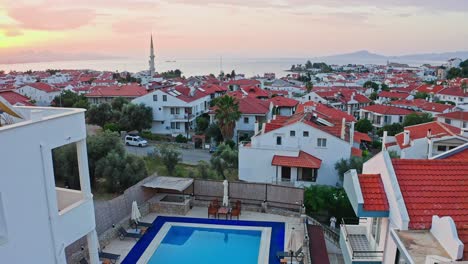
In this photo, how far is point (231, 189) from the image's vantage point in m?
21.0

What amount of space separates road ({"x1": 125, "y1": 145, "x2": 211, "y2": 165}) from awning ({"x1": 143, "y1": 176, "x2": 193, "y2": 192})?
14.9 m

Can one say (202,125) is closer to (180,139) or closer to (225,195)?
(180,139)

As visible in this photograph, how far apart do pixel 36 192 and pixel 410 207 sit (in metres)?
8.66

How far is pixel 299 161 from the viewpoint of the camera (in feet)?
88.1

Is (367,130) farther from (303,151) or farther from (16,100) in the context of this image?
(16,100)

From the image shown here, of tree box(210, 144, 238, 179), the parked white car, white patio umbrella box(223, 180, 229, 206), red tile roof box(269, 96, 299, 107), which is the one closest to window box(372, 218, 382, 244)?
white patio umbrella box(223, 180, 229, 206)

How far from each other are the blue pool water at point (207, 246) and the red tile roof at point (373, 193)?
26.8 feet

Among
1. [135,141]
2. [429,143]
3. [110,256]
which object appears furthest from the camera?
[135,141]

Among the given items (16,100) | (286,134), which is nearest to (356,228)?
(286,134)

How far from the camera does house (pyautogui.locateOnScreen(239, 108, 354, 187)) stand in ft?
90.3

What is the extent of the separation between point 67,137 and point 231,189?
40.7 feet

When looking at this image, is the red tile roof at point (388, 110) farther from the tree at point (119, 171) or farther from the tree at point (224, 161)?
the tree at point (119, 171)

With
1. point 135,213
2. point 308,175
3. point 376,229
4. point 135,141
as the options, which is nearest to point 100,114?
point 135,141

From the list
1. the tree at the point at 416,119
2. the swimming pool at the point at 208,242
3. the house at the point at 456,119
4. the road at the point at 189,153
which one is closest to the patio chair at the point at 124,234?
the swimming pool at the point at 208,242
